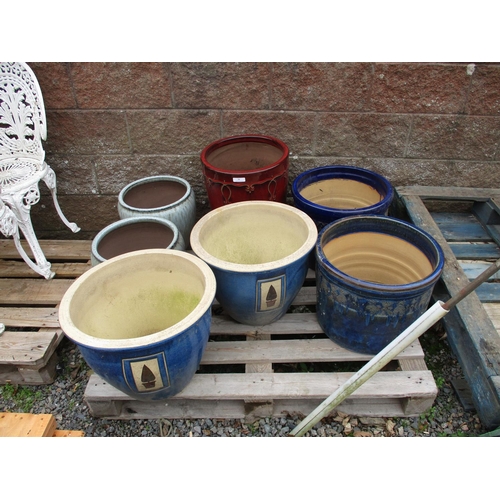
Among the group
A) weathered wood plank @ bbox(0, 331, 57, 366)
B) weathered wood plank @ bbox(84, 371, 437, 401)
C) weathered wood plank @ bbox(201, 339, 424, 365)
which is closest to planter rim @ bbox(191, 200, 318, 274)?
weathered wood plank @ bbox(201, 339, 424, 365)

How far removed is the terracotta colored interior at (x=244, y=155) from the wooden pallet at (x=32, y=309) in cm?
110

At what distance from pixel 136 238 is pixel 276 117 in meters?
1.19

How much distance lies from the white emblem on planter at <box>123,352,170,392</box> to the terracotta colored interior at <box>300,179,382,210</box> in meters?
1.48

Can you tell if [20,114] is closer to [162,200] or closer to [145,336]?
[162,200]

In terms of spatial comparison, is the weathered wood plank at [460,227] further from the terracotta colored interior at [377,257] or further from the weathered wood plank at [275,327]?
the weathered wood plank at [275,327]

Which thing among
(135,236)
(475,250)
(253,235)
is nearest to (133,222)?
Result: (135,236)

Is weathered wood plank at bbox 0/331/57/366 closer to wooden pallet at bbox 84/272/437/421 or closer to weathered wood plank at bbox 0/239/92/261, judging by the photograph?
wooden pallet at bbox 84/272/437/421

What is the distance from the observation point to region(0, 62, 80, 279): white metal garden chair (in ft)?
7.68

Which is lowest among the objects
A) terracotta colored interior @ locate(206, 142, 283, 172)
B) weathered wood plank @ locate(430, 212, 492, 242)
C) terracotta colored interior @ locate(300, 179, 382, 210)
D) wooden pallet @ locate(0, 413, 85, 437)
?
wooden pallet @ locate(0, 413, 85, 437)

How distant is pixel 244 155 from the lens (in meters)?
2.75

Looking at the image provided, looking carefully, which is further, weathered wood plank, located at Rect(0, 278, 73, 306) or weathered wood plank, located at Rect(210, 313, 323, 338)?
weathered wood plank, located at Rect(0, 278, 73, 306)

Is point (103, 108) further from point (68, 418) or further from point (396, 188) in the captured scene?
point (396, 188)

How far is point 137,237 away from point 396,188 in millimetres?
1808

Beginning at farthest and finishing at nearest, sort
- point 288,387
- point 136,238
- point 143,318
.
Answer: point 136,238 → point 143,318 → point 288,387
